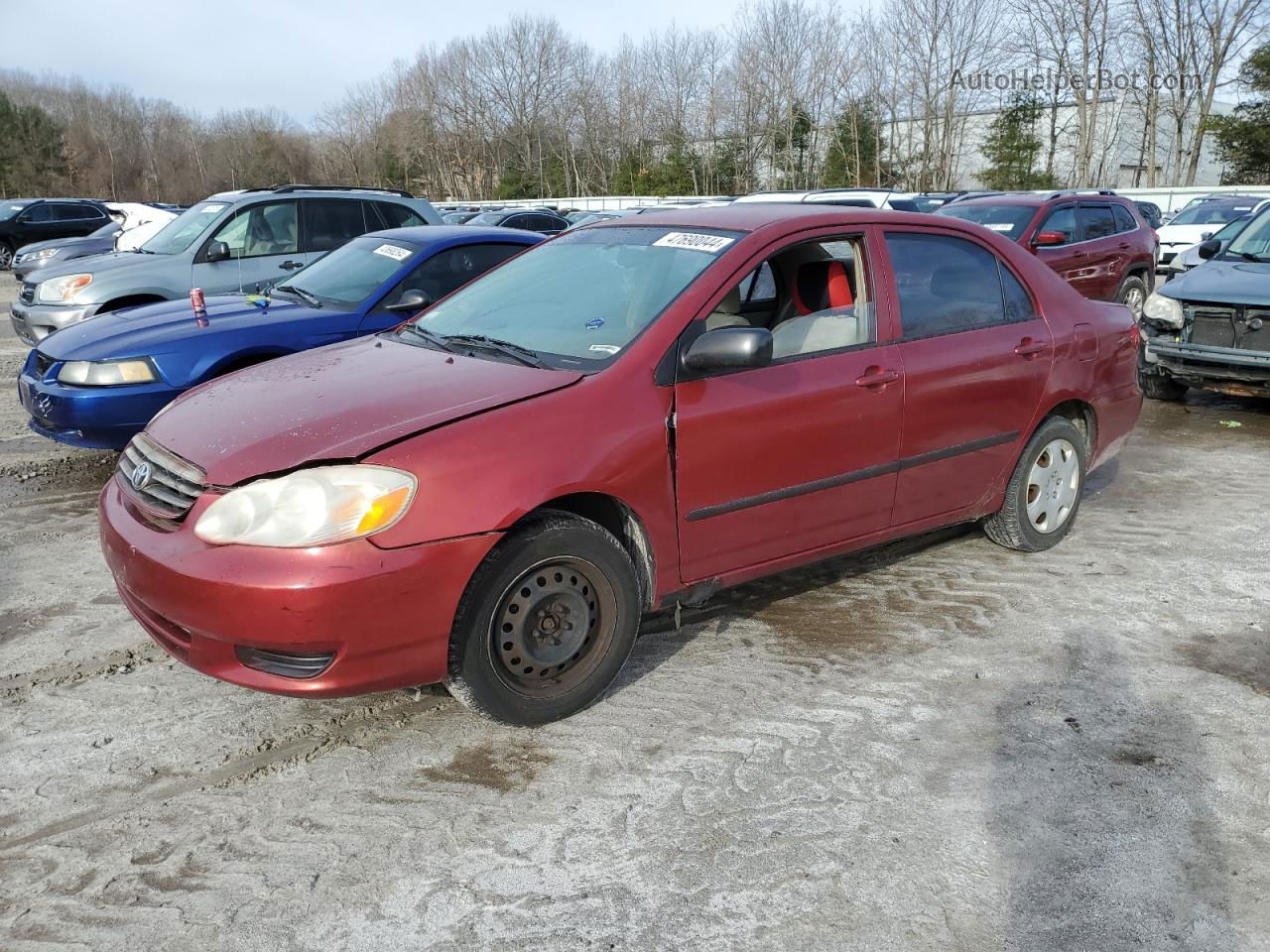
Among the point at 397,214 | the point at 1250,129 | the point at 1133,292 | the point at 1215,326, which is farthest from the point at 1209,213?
the point at 397,214

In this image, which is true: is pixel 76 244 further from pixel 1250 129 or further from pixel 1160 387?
Result: pixel 1250 129

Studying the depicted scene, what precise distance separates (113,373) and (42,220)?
75.0 feet

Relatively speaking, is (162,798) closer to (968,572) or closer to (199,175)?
(968,572)

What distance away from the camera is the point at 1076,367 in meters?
4.99

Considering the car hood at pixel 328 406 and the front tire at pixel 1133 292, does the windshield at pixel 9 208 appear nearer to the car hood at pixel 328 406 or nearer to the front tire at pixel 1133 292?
the front tire at pixel 1133 292

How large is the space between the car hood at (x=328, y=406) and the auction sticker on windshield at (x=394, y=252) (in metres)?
2.82

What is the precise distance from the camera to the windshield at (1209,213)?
21.3m

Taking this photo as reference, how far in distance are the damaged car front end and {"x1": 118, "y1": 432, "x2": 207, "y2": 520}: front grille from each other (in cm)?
774

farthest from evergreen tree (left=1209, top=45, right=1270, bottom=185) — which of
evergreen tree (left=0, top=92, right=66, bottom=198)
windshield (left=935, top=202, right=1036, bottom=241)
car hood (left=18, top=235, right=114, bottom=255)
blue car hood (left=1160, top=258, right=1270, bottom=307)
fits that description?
evergreen tree (left=0, top=92, right=66, bottom=198)

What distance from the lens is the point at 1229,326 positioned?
7.96m

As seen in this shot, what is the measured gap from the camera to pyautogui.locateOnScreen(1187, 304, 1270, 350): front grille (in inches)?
304

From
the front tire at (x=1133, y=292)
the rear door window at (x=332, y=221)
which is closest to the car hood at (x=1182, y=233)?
the front tire at (x=1133, y=292)

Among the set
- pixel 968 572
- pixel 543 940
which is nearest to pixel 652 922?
pixel 543 940

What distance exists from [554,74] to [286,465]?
58.5 m
